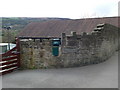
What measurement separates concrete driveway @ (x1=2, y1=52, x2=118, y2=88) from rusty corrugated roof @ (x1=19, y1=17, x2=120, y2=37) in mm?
12131

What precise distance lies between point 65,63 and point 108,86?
2.75 metres

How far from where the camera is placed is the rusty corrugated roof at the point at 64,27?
18766 mm

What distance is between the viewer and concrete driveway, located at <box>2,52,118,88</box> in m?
4.62

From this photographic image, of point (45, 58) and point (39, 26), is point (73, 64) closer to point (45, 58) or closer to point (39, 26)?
point (45, 58)

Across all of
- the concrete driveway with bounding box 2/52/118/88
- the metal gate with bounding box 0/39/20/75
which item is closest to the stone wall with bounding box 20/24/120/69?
the metal gate with bounding box 0/39/20/75

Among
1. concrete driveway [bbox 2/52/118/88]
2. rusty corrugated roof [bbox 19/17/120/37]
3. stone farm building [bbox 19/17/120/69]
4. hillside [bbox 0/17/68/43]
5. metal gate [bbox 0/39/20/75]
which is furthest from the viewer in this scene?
hillside [bbox 0/17/68/43]

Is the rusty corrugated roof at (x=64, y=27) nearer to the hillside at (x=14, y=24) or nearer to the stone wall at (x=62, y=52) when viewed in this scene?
the hillside at (x=14, y=24)

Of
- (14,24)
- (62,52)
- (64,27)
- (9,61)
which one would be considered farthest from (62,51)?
(14,24)

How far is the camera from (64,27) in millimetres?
20141

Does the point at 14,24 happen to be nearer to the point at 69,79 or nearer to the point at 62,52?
the point at 62,52

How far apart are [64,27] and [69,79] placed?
50.5ft

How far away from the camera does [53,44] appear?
265 inches

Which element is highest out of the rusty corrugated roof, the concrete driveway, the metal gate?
the rusty corrugated roof

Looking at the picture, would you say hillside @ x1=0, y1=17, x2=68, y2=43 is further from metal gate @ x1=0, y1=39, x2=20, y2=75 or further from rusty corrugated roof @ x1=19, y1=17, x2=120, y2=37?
metal gate @ x1=0, y1=39, x2=20, y2=75
